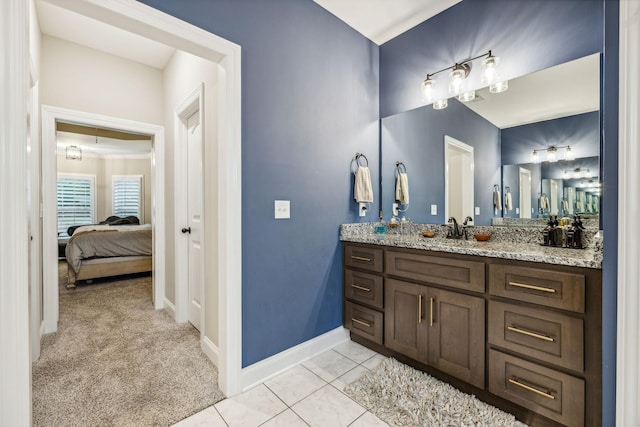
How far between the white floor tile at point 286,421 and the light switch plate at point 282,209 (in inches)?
45.5

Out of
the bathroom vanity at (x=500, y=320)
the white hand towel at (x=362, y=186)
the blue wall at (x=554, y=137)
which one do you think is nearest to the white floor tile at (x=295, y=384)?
the bathroom vanity at (x=500, y=320)

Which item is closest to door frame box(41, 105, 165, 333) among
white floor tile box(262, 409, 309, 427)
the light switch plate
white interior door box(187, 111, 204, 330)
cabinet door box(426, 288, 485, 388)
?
white interior door box(187, 111, 204, 330)

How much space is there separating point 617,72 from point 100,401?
3.01m

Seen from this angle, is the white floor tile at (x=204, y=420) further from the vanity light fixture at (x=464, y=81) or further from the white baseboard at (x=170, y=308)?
the vanity light fixture at (x=464, y=81)

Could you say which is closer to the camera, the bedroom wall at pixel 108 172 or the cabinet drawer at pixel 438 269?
the cabinet drawer at pixel 438 269

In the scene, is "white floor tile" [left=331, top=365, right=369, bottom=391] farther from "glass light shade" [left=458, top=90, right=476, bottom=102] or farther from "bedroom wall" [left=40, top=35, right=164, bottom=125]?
"bedroom wall" [left=40, top=35, right=164, bottom=125]

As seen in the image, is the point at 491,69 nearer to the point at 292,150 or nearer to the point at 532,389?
the point at 292,150

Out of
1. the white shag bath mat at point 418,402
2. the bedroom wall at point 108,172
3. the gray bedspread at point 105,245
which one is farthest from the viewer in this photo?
the bedroom wall at point 108,172

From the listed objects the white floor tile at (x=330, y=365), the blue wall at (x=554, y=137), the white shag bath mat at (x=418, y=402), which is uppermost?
the blue wall at (x=554, y=137)

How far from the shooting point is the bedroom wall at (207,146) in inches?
79.1

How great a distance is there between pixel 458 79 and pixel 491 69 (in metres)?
0.22

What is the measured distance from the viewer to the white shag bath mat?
144 cm

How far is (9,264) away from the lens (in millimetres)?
1047

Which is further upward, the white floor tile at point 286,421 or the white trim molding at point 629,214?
the white trim molding at point 629,214
